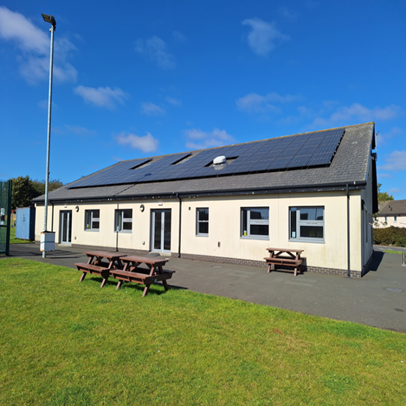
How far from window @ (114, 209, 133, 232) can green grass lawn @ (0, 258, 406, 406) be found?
9.97 metres

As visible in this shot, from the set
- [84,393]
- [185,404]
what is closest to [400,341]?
[185,404]

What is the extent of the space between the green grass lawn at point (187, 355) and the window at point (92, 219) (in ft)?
38.7

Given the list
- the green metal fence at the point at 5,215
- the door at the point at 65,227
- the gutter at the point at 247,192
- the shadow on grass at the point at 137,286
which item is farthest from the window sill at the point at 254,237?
the door at the point at 65,227

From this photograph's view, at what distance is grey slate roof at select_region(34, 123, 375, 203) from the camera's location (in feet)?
34.5

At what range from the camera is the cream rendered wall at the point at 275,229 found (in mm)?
10125

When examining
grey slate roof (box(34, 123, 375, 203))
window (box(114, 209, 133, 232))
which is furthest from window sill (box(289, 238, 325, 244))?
window (box(114, 209, 133, 232))

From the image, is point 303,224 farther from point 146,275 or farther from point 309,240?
point 146,275

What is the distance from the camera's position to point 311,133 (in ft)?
57.2

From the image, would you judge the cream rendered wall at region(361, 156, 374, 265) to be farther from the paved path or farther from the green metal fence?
the green metal fence

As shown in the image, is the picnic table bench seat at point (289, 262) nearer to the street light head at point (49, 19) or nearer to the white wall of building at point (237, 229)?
the white wall of building at point (237, 229)

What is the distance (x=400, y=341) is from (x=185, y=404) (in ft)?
12.4

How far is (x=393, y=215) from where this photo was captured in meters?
56.1

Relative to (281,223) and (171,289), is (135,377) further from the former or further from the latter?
(281,223)

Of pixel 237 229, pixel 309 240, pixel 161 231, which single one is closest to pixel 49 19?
pixel 161 231
